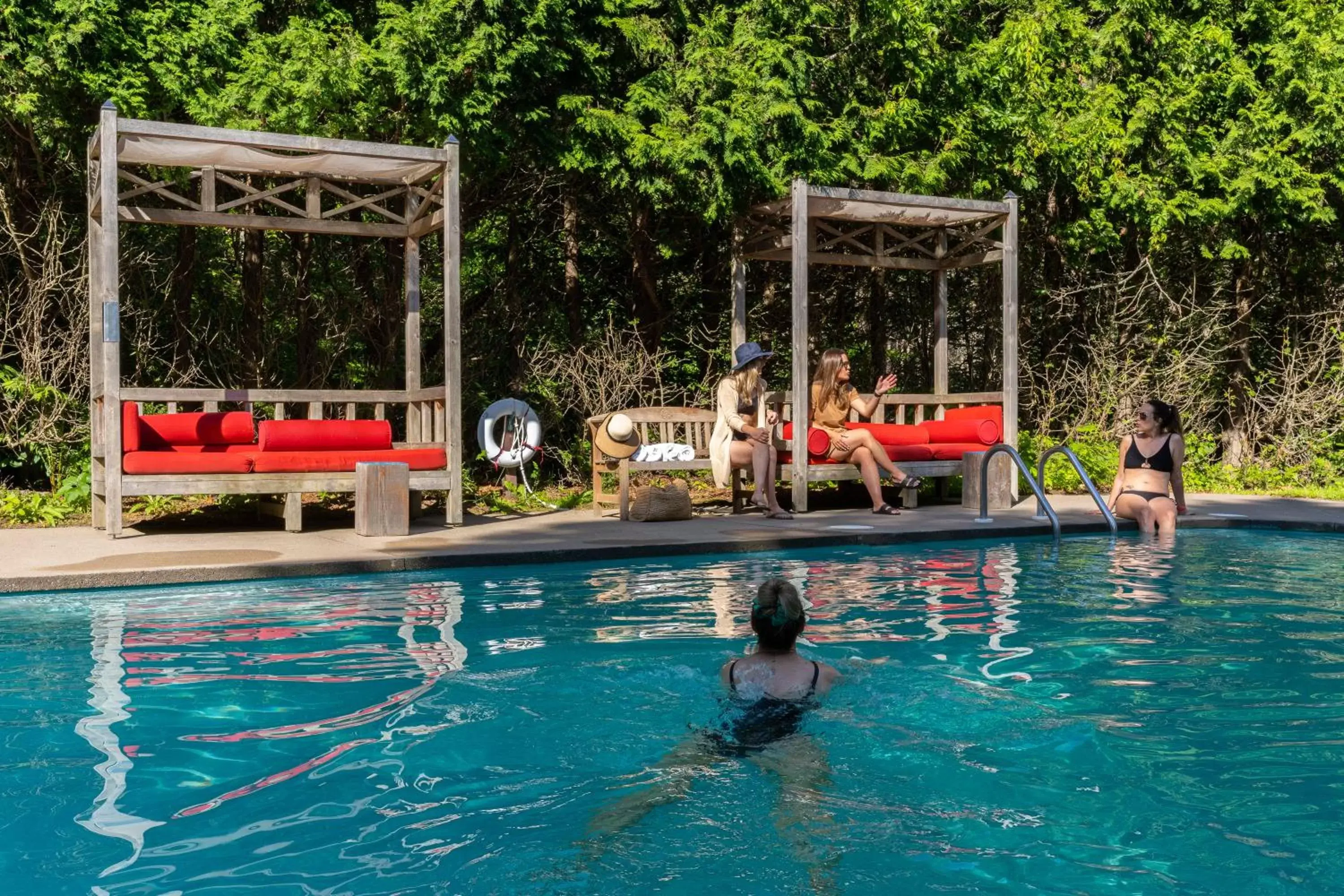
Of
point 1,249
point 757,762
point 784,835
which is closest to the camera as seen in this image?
point 784,835

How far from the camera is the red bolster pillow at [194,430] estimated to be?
9992 millimetres

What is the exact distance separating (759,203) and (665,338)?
9.60 ft

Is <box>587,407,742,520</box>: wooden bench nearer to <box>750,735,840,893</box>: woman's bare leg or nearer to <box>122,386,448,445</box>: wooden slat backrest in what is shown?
<box>122,386,448,445</box>: wooden slat backrest

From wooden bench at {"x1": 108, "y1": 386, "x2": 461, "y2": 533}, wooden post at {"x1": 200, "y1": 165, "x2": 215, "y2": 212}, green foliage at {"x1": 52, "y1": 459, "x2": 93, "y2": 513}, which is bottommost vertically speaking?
green foliage at {"x1": 52, "y1": 459, "x2": 93, "y2": 513}

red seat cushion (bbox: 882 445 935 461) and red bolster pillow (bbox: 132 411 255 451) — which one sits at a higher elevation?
red bolster pillow (bbox: 132 411 255 451)

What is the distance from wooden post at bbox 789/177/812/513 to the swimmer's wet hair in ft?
22.6

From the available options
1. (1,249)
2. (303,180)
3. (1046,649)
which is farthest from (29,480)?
(1046,649)

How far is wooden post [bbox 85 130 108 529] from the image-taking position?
31.9 ft

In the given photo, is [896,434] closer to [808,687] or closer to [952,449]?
[952,449]

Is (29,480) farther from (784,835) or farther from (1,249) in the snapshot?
(784,835)

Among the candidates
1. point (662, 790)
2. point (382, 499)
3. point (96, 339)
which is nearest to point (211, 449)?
point (96, 339)

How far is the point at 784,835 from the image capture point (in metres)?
3.50

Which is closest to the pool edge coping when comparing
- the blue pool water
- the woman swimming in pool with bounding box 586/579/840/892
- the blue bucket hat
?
the blue pool water

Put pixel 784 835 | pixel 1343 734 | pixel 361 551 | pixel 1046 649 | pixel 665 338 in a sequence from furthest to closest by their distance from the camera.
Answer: pixel 665 338, pixel 361 551, pixel 1046 649, pixel 1343 734, pixel 784 835
